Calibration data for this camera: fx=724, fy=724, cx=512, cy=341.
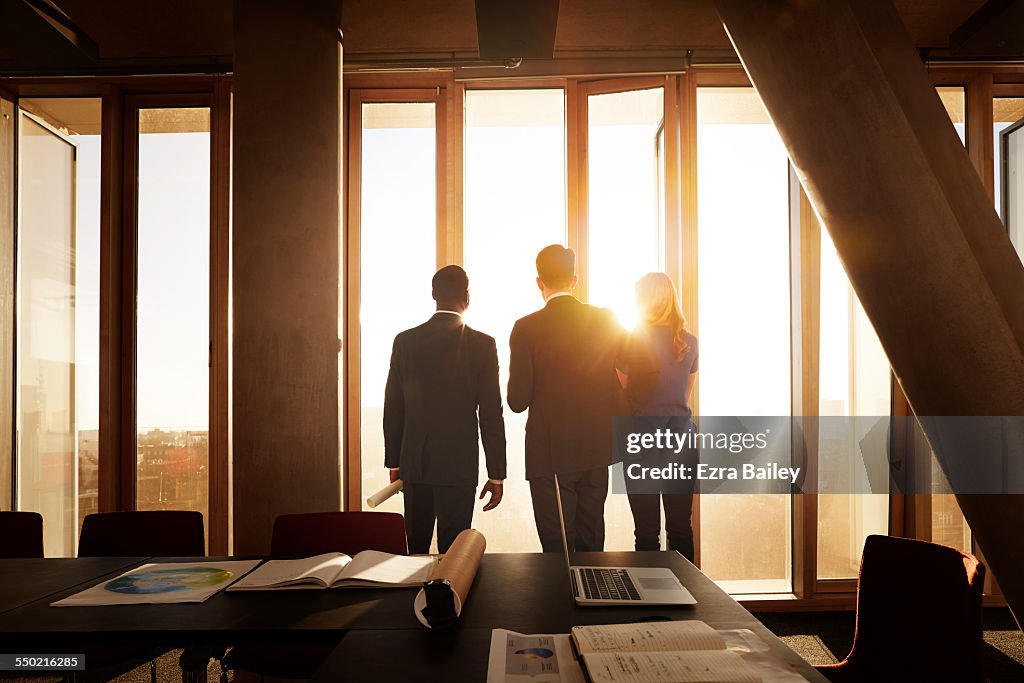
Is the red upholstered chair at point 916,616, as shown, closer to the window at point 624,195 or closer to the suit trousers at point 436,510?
the suit trousers at point 436,510

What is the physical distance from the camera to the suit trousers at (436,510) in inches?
130

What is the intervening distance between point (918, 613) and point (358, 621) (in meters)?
1.39

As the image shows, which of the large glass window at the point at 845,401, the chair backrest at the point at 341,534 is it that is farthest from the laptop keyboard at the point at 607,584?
the large glass window at the point at 845,401

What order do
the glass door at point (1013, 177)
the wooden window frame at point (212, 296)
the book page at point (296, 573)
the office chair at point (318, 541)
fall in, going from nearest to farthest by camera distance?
the book page at point (296, 573) → the office chair at point (318, 541) → the wooden window frame at point (212, 296) → the glass door at point (1013, 177)

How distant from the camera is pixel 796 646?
379 centimetres

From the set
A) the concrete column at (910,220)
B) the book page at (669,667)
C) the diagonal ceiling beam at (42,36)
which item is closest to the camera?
the book page at (669,667)

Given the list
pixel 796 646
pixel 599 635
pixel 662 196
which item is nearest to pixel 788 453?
pixel 796 646

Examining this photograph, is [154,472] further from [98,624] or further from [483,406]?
[98,624]

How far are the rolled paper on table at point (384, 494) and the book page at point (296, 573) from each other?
982mm

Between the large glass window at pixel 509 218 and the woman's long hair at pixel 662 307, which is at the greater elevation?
the large glass window at pixel 509 218

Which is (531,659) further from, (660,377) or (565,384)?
(660,377)

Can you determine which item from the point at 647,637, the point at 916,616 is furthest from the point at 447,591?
the point at 916,616

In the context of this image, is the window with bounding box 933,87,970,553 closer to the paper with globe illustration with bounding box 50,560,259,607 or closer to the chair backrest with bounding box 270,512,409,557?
the chair backrest with bounding box 270,512,409,557

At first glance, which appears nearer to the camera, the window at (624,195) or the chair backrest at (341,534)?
the chair backrest at (341,534)
